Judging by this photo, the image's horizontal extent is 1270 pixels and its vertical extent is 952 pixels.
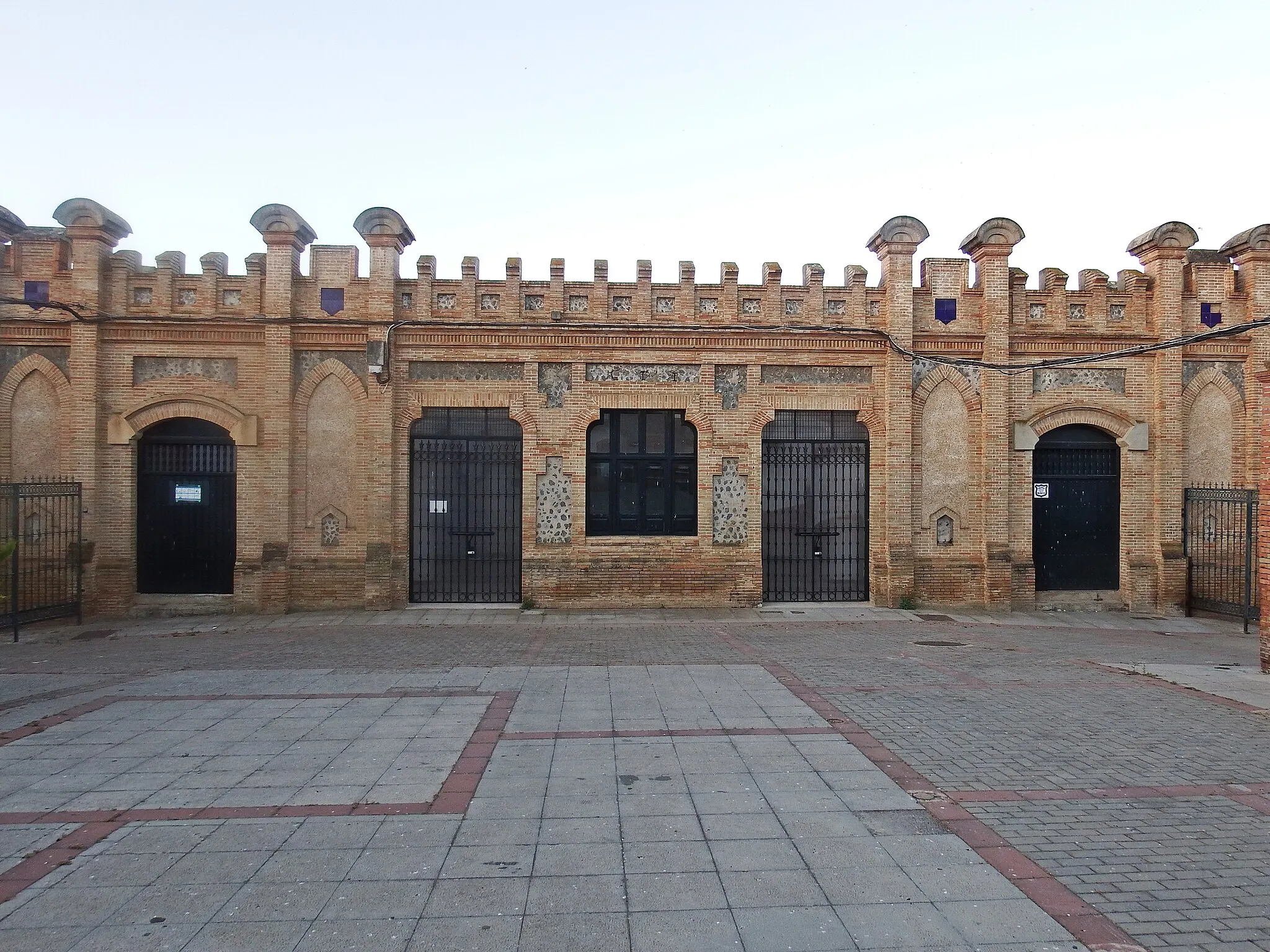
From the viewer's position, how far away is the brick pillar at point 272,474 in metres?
13.9

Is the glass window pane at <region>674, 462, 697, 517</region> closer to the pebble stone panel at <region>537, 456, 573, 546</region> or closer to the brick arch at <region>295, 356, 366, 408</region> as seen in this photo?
the pebble stone panel at <region>537, 456, 573, 546</region>

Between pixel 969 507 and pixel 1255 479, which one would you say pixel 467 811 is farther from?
pixel 1255 479

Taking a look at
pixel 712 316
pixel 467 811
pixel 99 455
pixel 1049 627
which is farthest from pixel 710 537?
pixel 99 455

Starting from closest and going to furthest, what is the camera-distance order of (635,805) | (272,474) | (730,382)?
(635,805) < (272,474) < (730,382)

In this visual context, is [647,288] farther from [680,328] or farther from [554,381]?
[554,381]

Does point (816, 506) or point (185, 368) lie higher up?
point (185, 368)

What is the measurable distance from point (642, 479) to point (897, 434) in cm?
483

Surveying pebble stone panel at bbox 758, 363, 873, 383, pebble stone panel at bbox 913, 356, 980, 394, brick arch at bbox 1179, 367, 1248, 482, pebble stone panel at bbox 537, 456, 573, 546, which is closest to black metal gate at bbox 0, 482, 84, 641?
pebble stone panel at bbox 537, 456, 573, 546

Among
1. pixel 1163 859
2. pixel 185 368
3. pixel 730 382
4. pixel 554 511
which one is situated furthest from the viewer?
pixel 730 382

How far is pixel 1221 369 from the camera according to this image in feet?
49.7

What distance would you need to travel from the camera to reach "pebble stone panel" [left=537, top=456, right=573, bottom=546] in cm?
1439

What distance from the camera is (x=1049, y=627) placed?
1345cm

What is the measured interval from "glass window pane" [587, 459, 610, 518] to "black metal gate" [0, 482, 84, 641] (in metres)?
8.69

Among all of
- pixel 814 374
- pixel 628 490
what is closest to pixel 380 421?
pixel 628 490
